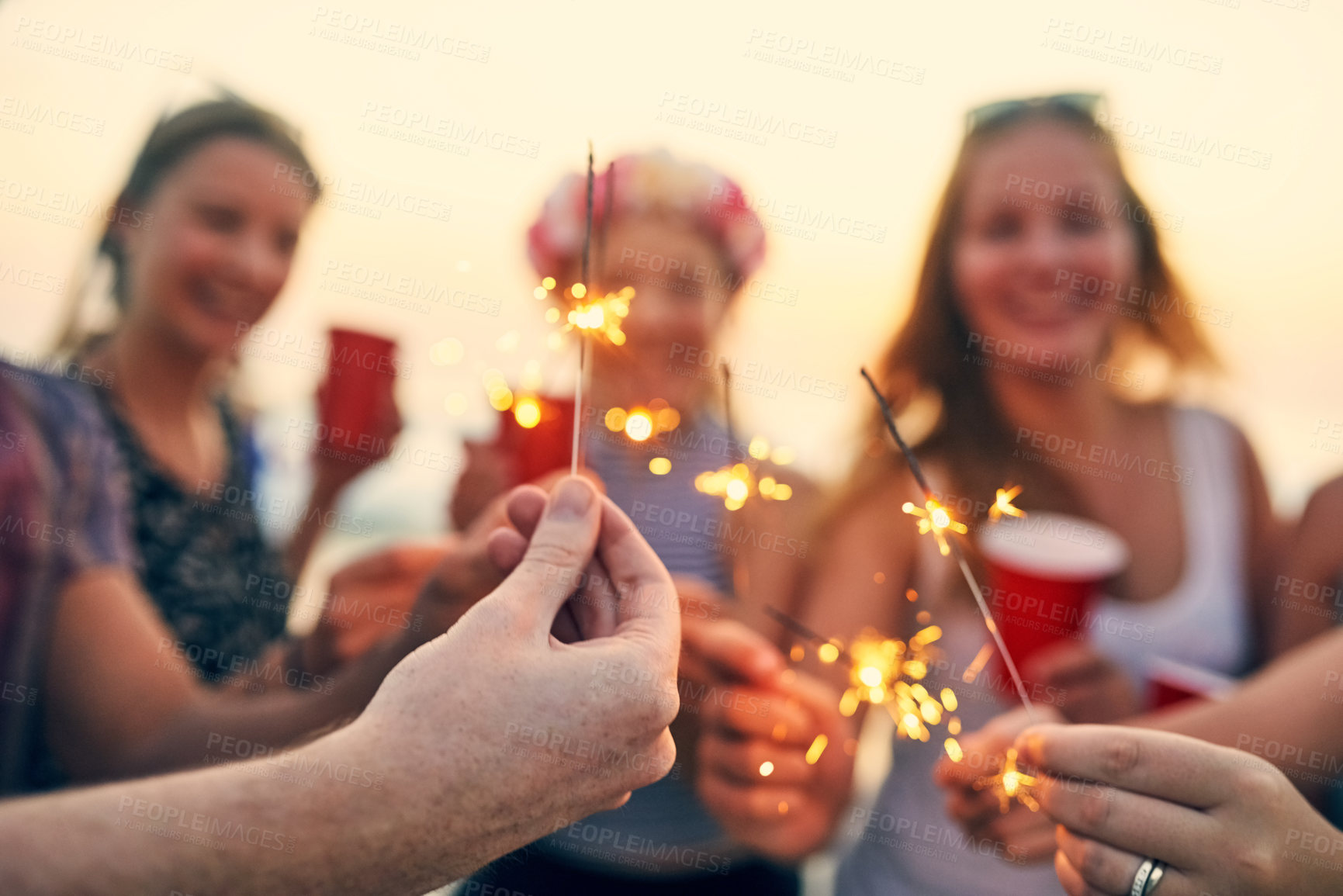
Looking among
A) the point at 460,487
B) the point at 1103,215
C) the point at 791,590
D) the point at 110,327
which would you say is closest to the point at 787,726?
the point at 791,590

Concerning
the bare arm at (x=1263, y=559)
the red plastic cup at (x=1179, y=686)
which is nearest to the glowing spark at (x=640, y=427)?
the red plastic cup at (x=1179, y=686)

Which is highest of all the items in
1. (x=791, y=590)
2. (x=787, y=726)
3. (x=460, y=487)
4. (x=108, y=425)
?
(x=108, y=425)

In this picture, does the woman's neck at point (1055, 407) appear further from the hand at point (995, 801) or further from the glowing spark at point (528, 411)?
the glowing spark at point (528, 411)

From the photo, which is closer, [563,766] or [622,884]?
[563,766]

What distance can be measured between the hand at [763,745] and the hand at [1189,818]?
1.73 feet

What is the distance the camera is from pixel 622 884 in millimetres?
1611

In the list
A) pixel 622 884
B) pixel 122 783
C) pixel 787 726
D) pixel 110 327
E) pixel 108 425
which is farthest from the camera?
pixel 110 327

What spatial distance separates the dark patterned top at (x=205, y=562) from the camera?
1.52 metres

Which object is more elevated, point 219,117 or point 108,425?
point 219,117

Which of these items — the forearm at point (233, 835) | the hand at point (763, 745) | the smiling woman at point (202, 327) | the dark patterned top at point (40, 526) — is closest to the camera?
the forearm at point (233, 835)

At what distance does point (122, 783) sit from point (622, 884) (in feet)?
4.00

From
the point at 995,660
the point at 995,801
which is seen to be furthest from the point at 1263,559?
the point at 995,801

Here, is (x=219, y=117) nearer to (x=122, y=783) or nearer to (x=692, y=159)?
(x=692, y=159)

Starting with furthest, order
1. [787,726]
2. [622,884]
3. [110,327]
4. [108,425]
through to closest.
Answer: [110,327]
[622,884]
[108,425]
[787,726]
